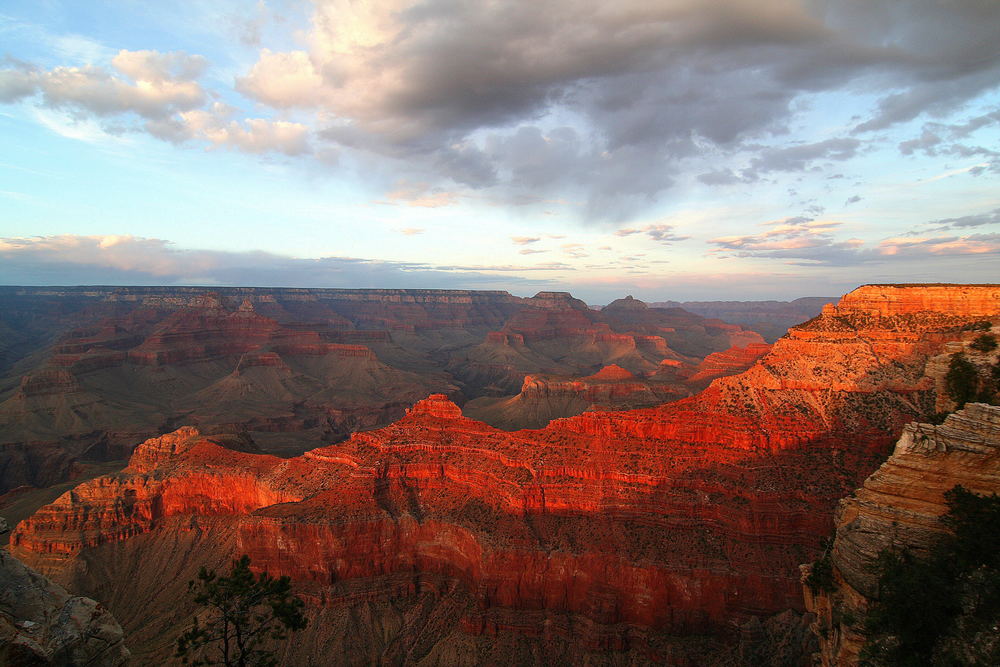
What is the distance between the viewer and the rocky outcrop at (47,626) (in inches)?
571

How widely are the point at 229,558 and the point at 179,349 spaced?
120 metres

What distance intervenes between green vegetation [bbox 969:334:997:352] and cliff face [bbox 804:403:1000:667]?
8307mm

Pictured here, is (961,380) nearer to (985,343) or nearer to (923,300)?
(985,343)

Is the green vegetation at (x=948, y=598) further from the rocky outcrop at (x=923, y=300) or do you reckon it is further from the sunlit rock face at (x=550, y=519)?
the rocky outcrop at (x=923, y=300)

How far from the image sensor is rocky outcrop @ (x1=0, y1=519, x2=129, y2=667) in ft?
47.6

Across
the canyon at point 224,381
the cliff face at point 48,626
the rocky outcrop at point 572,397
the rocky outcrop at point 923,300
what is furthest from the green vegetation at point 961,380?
the canyon at point 224,381

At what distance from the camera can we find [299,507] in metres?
40.8

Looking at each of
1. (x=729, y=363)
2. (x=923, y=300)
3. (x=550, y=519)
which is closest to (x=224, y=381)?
(x=550, y=519)

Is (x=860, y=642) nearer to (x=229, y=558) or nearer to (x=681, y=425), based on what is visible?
(x=681, y=425)

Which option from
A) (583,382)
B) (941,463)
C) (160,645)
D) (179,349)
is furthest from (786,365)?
(179,349)

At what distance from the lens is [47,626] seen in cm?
1577

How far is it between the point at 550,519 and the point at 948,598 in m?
26.1

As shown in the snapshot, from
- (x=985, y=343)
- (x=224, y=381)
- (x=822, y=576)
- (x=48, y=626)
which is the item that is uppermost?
(x=985, y=343)

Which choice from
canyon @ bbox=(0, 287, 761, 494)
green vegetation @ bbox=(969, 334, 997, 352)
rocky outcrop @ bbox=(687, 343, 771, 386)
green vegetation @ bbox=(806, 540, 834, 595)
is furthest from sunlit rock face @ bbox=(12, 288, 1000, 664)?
rocky outcrop @ bbox=(687, 343, 771, 386)
